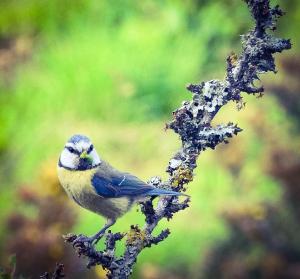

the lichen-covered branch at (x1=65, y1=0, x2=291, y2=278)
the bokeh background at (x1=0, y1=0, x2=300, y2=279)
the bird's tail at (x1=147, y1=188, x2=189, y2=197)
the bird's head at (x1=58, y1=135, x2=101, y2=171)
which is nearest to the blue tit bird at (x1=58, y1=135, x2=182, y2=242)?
the bird's head at (x1=58, y1=135, x2=101, y2=171)

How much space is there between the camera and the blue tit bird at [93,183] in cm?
193

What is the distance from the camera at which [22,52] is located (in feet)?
21.3

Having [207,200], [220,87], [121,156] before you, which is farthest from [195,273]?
[220,87]

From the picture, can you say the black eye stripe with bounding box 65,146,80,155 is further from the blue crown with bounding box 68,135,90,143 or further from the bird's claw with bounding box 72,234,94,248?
the bird's claw with bounding box 72,234,94,248

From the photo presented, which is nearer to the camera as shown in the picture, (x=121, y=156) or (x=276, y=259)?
(x=276, y=259)

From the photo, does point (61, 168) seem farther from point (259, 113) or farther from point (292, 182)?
point (259, 113)

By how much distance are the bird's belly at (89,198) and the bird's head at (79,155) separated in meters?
0.02

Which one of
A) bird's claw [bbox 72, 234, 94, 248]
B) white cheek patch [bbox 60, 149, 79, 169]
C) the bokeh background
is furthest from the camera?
the bokeh background

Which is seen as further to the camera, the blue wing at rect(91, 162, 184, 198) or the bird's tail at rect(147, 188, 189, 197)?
the blue wing at rect(91, 162, 184, 198)

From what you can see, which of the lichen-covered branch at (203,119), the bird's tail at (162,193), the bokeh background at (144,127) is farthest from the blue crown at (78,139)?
the bokeh background at (144,127)

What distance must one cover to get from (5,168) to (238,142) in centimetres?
223

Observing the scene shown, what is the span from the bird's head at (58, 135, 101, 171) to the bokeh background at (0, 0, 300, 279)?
189cm

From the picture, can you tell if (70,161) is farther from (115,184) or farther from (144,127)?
(144,127)

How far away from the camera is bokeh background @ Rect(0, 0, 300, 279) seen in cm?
462
